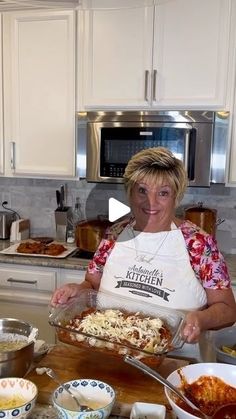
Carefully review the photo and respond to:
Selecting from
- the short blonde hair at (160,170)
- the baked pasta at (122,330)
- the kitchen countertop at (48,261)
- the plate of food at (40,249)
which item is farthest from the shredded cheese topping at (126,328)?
the plate of food at (40,249)

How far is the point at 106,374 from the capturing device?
4.06 feet

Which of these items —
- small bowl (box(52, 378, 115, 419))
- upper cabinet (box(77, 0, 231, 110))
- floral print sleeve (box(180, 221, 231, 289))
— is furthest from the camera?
upper cabinet (box(77, 0, 231, 110))

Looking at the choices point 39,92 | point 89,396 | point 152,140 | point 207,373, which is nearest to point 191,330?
point 207,373

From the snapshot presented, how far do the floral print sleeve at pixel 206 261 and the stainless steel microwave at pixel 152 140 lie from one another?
31.2 inches

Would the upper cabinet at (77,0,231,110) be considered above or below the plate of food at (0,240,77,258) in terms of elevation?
above

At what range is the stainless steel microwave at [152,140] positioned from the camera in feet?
7.71

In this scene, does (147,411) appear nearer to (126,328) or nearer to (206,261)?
(126,328)

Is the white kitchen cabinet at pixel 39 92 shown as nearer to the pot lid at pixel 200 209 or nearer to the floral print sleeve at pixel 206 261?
the pot lid at pixel 200 209

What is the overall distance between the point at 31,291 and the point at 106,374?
57.5 inches

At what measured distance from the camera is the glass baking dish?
1.16 metres

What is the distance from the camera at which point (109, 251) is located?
1.75 metres

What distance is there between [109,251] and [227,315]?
1.68ft

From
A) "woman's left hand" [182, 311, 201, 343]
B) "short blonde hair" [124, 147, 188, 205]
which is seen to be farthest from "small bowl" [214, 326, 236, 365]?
"short blonde hair" [124, 147, 188, 205]
